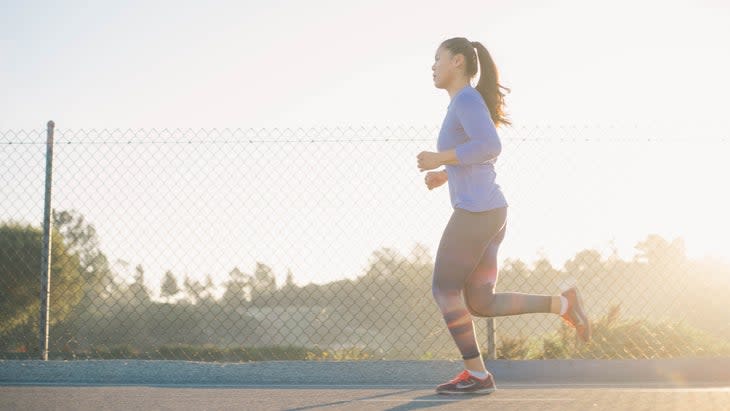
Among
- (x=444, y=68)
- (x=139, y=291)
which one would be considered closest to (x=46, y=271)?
(x=139, y=291)

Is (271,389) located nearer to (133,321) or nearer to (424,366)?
(424,366)

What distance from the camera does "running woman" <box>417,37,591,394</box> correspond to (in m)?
3.61

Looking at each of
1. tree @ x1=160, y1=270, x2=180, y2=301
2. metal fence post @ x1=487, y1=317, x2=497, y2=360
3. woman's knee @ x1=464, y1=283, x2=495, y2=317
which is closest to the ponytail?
woman's knee @ x1=464, y1=283, x2=495, y2=317

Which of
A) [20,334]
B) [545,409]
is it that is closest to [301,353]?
[20,334]

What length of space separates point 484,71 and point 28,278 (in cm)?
442

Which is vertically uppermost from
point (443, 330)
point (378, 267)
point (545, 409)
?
point (378, 267)

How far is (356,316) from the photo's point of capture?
5.70 meters

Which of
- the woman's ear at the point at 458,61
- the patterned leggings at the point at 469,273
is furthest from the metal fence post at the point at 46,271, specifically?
the woman's ear at the point at 458,61

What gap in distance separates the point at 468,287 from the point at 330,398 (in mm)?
835

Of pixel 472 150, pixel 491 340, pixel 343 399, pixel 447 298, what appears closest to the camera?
pixel 472 150

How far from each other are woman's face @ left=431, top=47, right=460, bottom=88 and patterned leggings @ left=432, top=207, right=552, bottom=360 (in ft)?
2.04

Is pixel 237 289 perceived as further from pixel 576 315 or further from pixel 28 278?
pixel 576 315

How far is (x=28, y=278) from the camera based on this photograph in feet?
21.4

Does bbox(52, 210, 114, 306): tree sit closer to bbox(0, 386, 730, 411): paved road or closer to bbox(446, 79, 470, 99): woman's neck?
bbox(0, 386, 730, 411): paved road
